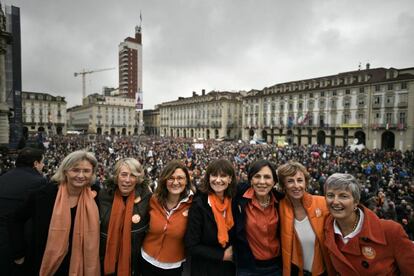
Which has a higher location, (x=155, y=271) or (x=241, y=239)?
(x=241, y=239)

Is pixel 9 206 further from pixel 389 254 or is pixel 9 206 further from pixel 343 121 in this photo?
pixel 343 121

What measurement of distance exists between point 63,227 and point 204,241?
1440mm

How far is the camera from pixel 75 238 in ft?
7.42

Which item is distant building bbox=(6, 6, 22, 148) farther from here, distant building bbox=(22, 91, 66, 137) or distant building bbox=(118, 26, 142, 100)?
distant building bbox=(118, 26, 142, 100)

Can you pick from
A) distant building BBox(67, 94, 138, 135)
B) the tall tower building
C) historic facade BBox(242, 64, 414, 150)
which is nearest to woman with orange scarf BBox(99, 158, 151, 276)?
historic facade BBox(242, 64, 414, 150)

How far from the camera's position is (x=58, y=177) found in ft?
7.73

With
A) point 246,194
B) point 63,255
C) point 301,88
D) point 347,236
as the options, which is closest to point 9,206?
point 63,255

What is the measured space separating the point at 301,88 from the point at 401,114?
20.4 meters

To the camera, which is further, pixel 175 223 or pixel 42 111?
pixel 42 111

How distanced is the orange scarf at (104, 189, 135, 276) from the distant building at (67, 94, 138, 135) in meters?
91.2

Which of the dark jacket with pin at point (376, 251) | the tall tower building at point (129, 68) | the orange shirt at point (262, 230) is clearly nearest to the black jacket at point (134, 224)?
the orange shirt at point (262, 230)

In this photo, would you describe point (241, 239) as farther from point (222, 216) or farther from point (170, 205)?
point (170, 205)

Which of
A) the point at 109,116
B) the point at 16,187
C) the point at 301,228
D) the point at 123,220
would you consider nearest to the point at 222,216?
the point at 301,228

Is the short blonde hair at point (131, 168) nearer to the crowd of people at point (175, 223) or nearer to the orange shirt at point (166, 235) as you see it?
the crowd of people at point (175, 223)
